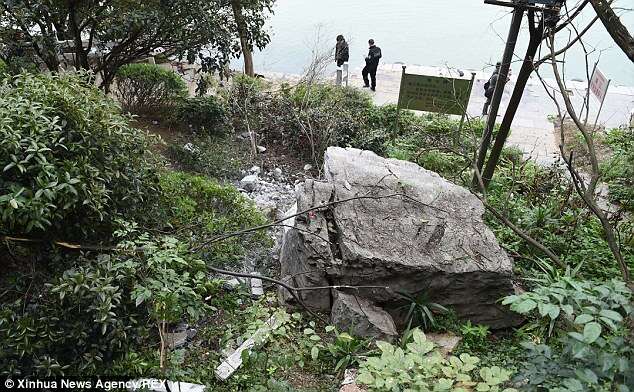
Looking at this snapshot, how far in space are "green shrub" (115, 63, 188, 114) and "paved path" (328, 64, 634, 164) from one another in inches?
196

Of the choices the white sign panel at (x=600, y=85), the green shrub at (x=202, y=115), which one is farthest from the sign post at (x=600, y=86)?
the green shrub at (x=202, y=115)

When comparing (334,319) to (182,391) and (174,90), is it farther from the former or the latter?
(174,90)

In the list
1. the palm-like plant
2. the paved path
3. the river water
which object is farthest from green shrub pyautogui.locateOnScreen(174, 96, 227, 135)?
the river water

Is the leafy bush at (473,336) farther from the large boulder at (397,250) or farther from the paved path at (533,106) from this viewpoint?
the paved path at (533,106)

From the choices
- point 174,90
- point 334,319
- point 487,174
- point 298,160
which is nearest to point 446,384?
point 334,319

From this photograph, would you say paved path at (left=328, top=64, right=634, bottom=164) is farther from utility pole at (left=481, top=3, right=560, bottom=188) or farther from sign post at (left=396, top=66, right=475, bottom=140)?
utility pole at (left=481, top=3, right=560, bottom=188)

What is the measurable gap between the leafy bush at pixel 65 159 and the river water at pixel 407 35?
390 inches

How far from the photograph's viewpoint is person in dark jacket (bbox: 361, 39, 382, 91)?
11625 millimetres

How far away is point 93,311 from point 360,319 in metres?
2.18

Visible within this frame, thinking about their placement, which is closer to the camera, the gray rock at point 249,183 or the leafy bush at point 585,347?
the leafy bush at point 585,347

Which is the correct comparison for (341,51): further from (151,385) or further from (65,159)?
(151,385)

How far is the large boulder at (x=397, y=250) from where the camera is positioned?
442 centimetres

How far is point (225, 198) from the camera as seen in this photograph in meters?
5.71

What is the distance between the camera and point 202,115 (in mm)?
7953
